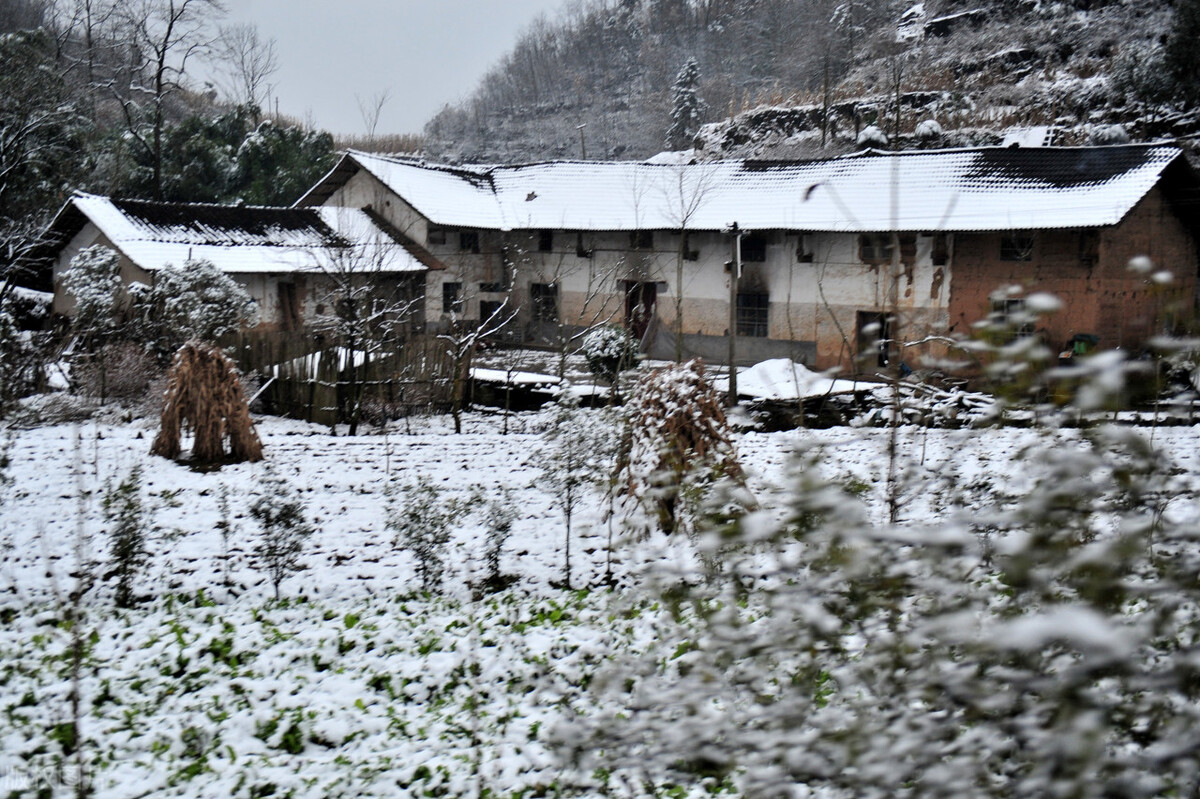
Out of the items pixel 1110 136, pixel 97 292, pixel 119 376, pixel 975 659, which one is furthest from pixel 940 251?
pixel 975 659

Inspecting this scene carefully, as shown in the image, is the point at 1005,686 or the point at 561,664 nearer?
the point at 1005,686

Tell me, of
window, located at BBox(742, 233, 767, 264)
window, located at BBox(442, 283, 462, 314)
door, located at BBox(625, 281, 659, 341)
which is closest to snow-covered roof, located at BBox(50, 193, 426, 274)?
window, located at BBox(442, 283, 462, 314)

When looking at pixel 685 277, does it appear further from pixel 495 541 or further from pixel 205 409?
pixel 495 541

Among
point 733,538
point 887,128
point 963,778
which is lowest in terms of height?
point 963,778

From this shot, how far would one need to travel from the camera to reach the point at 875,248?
70.3 ft

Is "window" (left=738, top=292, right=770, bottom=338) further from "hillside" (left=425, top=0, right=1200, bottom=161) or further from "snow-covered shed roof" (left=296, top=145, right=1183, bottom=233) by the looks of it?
"hillside" (left=425, top=0, right=1200, bottom=161)

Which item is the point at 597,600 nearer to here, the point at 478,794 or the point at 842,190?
the point at 478,794

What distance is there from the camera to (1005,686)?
2055 millimetres

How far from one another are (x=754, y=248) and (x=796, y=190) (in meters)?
1.85

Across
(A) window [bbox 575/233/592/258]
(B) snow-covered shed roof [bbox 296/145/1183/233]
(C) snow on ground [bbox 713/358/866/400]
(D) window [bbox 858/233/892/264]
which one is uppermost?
(B) snow-covered shed roof [bbox 296/145/1183/233]

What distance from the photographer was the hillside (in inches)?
1175

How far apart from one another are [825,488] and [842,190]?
21654 millimetres

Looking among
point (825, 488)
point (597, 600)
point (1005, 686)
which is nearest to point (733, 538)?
point (825, 488)

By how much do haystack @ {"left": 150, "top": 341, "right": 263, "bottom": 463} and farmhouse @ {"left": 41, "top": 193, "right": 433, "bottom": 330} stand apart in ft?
25.1
